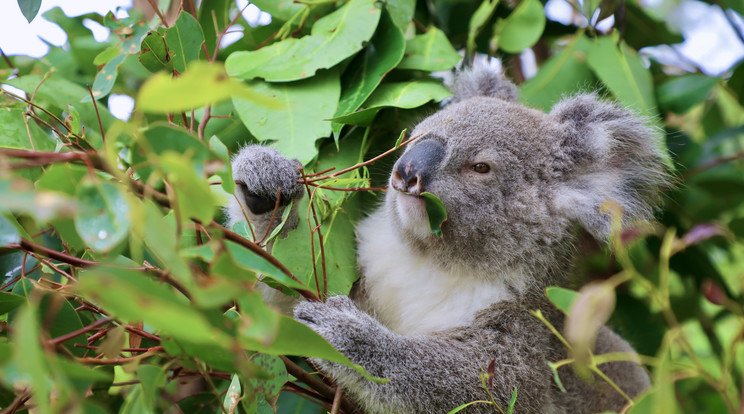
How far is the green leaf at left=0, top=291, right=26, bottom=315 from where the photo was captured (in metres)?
1.43

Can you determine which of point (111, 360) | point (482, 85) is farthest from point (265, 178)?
point (482, 85)

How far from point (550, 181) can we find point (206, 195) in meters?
1.65

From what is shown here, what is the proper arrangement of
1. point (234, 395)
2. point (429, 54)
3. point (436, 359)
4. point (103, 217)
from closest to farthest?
point (103, 217) → point (234, 395) → point (436, 359) → point (429, 54)

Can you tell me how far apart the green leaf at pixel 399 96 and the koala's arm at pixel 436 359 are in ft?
2.00

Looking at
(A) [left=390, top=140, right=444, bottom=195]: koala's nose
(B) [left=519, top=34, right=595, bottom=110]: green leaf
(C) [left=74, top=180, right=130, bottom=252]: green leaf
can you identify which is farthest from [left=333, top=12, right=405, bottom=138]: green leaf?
(C) [left=74, top=180, right=130, bottom=252]: green leaf

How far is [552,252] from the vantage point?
219 centimetres

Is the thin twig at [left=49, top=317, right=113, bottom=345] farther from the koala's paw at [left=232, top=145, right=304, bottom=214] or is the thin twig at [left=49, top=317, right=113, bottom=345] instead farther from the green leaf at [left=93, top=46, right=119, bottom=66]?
the green leaf at [left=93, top=46, right=119, bottom=66]

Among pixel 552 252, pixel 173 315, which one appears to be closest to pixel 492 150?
pixel 552 252

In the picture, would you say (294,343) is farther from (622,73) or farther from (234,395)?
(622,73)

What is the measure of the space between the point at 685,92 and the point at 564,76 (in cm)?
51

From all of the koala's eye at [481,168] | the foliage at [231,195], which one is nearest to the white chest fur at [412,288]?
the foliage at [231,195]

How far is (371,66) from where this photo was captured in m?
2.20

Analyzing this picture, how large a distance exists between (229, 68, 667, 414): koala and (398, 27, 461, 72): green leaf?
0.57ft

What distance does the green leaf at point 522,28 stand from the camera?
2.57 meters
